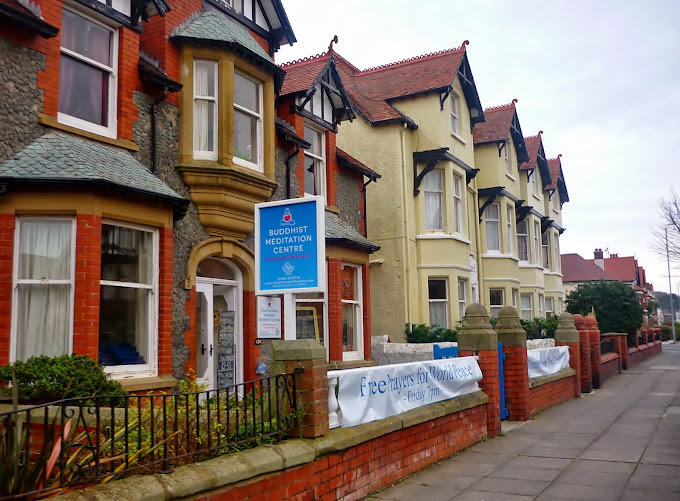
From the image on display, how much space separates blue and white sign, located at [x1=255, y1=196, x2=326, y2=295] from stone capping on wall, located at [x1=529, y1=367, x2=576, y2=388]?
7348 millimetres

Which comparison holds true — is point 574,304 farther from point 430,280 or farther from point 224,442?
point 224,442

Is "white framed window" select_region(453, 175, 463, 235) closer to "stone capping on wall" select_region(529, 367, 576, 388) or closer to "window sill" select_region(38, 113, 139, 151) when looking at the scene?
"stone capping on wall" select_region(529, 367, 576, 388)

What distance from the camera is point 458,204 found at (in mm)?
19984

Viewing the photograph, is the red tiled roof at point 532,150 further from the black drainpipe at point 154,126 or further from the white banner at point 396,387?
the black drainpipe at point 154,126

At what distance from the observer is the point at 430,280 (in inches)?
739

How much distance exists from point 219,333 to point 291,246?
16.1 ft

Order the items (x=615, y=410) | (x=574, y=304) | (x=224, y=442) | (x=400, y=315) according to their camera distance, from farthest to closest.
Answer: (x=574, y=304)
(x=400, y=315)
(x=615, y=410)
(x=224, y=442)

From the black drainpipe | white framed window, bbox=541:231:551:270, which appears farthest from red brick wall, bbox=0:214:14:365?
white framed window, bbox=541:231:551:270

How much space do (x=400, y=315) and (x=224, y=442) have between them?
1272cm

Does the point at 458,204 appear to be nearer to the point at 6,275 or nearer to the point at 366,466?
the point at 366,466

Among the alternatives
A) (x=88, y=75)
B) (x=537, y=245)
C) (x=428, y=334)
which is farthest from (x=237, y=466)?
(x=537, y=245)

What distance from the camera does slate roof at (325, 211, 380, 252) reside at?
13.2 metres

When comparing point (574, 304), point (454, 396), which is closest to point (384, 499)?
point (454, 396)

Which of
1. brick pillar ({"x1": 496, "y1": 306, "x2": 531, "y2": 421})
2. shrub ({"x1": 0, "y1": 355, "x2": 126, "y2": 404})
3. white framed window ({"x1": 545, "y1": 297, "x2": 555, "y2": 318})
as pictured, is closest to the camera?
shrub ({"x1": 0, "y1": 355, "x2": 126, "y2": 404})
